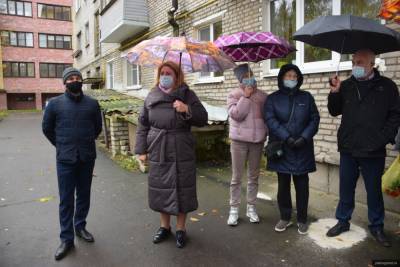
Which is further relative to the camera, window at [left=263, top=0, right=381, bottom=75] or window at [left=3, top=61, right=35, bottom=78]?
window at [left=3, top=61, right=35, bottom=78]

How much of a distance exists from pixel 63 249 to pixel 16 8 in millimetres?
35765

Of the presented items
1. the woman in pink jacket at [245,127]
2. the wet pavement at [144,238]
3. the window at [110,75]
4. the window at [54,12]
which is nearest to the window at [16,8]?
the window at [54,12]

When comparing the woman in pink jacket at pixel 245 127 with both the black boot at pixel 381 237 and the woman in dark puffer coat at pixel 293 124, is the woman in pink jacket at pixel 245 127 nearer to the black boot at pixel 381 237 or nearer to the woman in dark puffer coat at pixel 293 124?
the woman in dark puffer coat at pixel 293 124

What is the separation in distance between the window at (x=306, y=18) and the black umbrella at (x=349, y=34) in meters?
1.30

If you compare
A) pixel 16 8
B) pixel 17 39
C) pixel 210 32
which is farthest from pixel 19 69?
pixel 210 32

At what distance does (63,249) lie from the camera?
10.8 ft

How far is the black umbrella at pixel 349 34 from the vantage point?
3.02 metres

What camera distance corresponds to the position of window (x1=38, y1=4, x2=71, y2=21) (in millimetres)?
34094

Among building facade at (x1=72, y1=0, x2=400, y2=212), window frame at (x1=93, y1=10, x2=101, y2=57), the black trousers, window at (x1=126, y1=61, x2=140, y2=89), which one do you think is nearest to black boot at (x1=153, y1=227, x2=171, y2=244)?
the black trousers

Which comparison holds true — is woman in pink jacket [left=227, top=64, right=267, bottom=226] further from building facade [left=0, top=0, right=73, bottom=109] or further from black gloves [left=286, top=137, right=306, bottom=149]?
building facade [left=0, top=0, right=73, bottom=109]

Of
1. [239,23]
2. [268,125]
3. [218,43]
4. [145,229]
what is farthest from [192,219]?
[239,23]

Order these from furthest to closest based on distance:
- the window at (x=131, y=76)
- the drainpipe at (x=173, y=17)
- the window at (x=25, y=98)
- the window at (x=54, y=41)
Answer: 1. the window at (x=54, y=41)
2. the window at (x=25, y=98)
3. the window at (x=131, y=76)
4. the drainpipe at (x=173, y=17)

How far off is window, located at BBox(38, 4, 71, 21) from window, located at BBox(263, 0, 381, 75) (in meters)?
33.4

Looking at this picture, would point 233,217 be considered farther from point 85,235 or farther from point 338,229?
point 85,235
